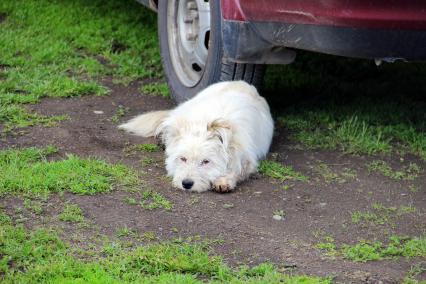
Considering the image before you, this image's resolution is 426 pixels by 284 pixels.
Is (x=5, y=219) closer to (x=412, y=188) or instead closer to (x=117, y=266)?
(x=117, y=266)

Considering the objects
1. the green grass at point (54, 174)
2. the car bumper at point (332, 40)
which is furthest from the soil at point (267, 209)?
the car bumper at point (332, 40)

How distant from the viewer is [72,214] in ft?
16.3

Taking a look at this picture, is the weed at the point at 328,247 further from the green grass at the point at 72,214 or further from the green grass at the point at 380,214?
the green grass at the point at 72,214

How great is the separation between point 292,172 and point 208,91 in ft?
3.24

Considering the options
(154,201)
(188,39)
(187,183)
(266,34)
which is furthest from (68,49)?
(154,201)

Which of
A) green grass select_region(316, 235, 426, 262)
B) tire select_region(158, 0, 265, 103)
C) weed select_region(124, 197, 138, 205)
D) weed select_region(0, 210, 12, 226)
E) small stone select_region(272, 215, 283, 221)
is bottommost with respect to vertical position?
weed select_region(0, 210, 12, 226)

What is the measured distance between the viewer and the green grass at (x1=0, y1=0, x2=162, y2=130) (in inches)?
292

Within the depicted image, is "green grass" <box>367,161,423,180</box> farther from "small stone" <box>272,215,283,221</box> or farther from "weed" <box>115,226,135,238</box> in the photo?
"weed" <box>115,226,135,238</box>

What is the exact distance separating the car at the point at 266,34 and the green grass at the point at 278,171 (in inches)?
31.4

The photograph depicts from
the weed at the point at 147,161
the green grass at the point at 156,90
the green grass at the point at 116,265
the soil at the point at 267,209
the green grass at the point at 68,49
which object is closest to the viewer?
the green grass at the point at 116,265

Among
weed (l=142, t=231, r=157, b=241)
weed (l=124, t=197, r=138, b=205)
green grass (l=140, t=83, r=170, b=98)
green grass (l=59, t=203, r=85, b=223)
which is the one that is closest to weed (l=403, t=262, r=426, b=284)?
weed (l=142, t=231, r=157, b=241)

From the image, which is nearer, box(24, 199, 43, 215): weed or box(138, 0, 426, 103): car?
box(24, 199, 43, 215): weed

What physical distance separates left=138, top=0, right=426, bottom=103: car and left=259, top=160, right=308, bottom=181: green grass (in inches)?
31.4

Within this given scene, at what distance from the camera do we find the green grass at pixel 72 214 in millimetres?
4906
